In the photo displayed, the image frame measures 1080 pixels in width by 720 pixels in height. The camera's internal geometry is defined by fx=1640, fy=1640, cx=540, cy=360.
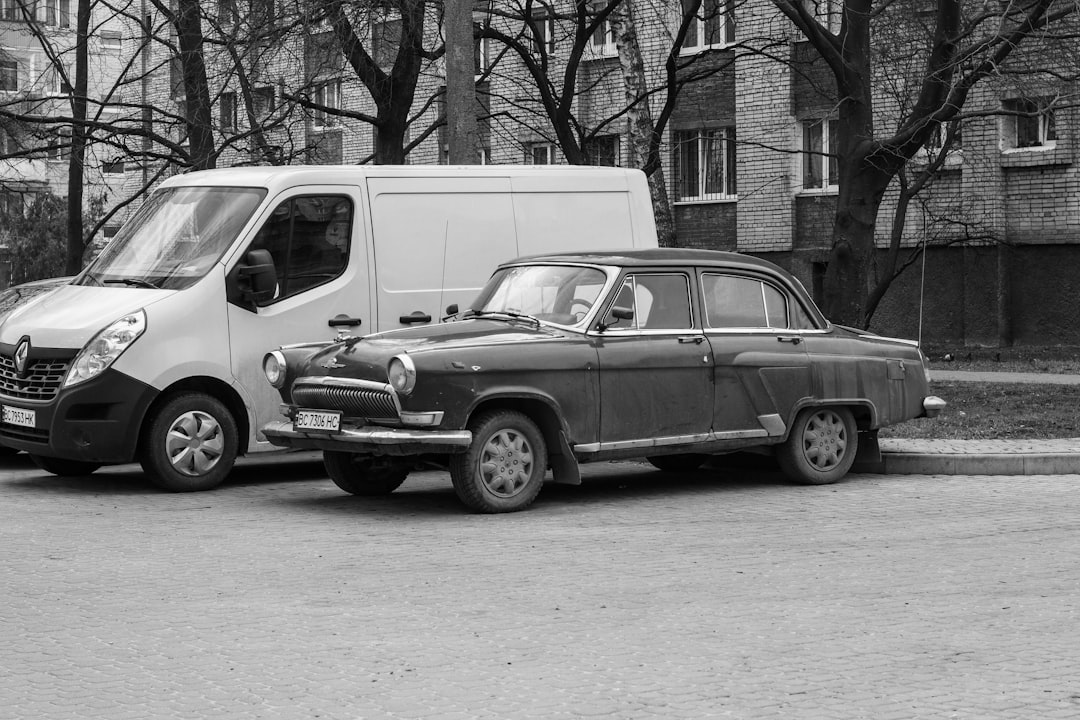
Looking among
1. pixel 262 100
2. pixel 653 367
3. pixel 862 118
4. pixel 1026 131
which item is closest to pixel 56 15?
pixel 262 100

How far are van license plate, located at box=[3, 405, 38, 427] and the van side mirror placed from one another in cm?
172

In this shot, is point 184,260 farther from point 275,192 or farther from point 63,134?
point 63,134

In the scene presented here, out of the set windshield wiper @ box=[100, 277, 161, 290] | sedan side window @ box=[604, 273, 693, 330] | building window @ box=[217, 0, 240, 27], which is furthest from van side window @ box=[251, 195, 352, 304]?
building window @ box=[217, 0, 240, 27]

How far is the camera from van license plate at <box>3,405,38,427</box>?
1155 centimetres

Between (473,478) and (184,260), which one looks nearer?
(473,478)

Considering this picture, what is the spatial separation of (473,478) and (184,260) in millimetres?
3283

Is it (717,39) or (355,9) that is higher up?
(717,39)

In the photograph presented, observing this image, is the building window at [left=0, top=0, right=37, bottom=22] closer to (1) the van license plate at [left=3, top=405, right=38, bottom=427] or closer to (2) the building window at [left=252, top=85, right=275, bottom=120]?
(2) the building window at [left=252, top=85, right=275, bottom=120]

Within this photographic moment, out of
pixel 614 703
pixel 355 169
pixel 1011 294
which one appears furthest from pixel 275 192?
pixel 1011 294

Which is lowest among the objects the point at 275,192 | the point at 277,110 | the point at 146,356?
the point at 146,356

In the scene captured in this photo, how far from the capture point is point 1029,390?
18484 millimetres

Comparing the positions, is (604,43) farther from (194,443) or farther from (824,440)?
(194,443)

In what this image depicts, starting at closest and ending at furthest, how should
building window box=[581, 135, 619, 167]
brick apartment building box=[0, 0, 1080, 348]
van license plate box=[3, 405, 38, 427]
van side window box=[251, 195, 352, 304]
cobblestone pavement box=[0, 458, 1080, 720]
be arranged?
cobblestone pavement box=[0, 458, 1080, 720], van license plate box=[3, 405, 38, 427], van side window box=[251, 195, 352, 304], brick apartment building box=[0, 0, 1080, 348], building window box=[581, 135, 619, 167]

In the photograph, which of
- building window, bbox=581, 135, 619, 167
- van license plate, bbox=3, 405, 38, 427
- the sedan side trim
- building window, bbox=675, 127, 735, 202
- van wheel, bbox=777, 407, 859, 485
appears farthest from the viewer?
building window, bbox=581, 135, 619, 167
